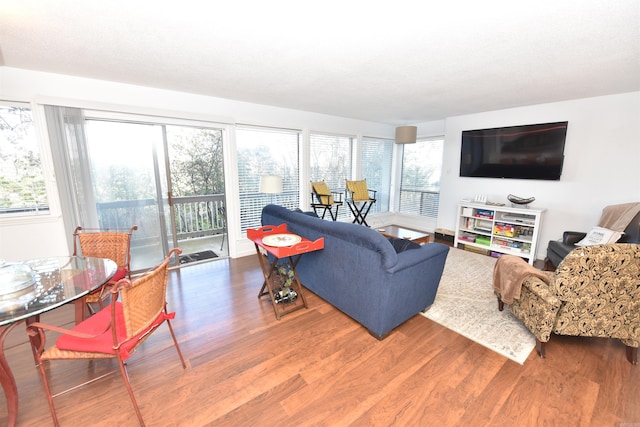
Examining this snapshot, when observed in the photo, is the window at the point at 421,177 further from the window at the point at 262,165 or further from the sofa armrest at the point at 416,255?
the sofa armrest at the point at 416,255

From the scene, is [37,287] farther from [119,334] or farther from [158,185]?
[158,185]

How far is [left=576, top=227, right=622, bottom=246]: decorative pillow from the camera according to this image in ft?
9.18

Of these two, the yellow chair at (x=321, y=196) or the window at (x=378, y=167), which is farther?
the window at (x=378, y=167)

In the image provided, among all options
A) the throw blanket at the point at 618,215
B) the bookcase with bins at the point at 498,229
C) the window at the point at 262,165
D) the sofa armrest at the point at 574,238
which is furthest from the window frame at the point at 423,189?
the window at the point at 262,165

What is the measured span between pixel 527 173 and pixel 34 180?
6.32 meters

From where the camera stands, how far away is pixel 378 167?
6035mm

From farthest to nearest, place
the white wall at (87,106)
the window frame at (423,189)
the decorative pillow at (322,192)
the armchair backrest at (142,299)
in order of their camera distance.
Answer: the window frame at (423,189) → the decorative pillow at (322,192) → the white wall at (87,106) → the armchair backrest at (142,299)

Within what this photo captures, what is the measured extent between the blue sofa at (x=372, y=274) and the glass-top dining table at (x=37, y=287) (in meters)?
1.66

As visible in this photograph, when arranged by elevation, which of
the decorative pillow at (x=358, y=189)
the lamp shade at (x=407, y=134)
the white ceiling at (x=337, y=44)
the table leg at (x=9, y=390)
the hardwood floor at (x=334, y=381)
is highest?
the white ceiling at (x=337, y=44)

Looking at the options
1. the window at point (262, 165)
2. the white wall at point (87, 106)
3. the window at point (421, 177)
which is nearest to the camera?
the white wall at point (87, 106)

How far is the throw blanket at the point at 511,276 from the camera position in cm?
202

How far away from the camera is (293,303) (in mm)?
2684

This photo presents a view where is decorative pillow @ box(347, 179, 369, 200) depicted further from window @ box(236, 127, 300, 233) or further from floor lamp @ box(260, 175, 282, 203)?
floor lamp @ box(260, 175, 282, 203)

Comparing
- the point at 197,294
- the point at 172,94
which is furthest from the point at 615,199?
the point at 172,94
